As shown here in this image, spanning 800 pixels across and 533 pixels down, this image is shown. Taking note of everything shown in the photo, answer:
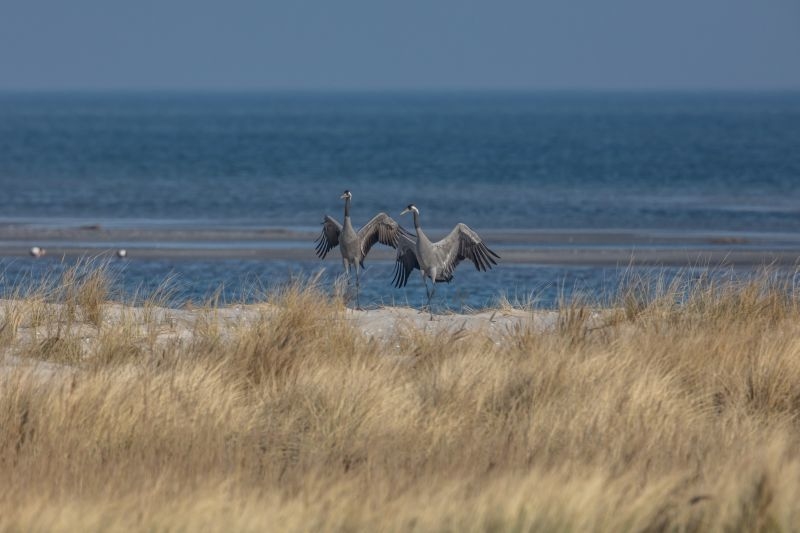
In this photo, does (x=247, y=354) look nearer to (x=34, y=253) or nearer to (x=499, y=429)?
(x=499, y=429)

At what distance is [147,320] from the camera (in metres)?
10.4

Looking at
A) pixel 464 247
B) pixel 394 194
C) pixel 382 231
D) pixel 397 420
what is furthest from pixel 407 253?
pixel 394 194

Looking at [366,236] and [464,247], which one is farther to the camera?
[366,236]

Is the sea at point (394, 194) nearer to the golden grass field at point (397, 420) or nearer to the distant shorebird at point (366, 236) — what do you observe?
the distant shorebird at point (366, 236)

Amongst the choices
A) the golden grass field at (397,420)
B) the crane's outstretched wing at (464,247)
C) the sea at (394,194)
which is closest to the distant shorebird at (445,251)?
the crane's outstretched wing at (464,247)

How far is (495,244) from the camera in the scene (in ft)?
82.8

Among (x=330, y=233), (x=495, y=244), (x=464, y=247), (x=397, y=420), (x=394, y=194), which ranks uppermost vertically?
(x=464, y=247)

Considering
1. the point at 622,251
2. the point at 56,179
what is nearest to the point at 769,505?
the point at 622,251

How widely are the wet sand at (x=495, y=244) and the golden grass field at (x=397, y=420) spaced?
12197 mm

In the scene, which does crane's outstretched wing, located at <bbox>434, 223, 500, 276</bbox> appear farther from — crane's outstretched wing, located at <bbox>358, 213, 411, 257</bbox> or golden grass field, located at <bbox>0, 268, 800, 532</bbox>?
golden grass field, located at <bbox>0, 268, 800, 532</bbox>

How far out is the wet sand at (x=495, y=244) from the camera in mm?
22953

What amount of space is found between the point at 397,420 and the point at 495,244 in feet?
58.0

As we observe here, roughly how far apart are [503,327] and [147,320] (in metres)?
2.86

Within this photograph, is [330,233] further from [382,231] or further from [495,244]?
Answer: [495,244]
